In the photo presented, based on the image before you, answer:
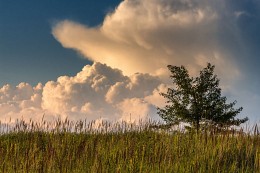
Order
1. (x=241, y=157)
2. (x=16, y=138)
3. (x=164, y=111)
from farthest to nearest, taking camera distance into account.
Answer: (x=164, y=111) < (x=16, y=138) < (x=241, y=157)

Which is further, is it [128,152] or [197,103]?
[197,103]

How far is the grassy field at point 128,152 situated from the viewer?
9.89 meters

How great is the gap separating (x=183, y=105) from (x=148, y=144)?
587 inches

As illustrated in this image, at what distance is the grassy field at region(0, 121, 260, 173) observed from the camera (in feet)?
32.4

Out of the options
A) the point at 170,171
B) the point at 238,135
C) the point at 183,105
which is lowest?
the point at 170,171

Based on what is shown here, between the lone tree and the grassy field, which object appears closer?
the grassy field

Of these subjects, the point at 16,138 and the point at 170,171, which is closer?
the point at 170,171

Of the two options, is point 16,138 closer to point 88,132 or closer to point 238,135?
point 88,132

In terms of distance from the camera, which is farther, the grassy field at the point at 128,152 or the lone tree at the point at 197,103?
the lone tree at the point at 197,103

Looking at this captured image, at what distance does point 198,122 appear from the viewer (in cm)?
2916

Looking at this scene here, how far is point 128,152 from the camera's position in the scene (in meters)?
12.8

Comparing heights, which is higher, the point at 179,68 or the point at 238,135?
the point at 179,68

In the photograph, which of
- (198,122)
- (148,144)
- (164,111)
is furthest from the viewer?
(164,111)

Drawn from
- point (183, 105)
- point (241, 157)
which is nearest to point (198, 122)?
point (183, 105)
